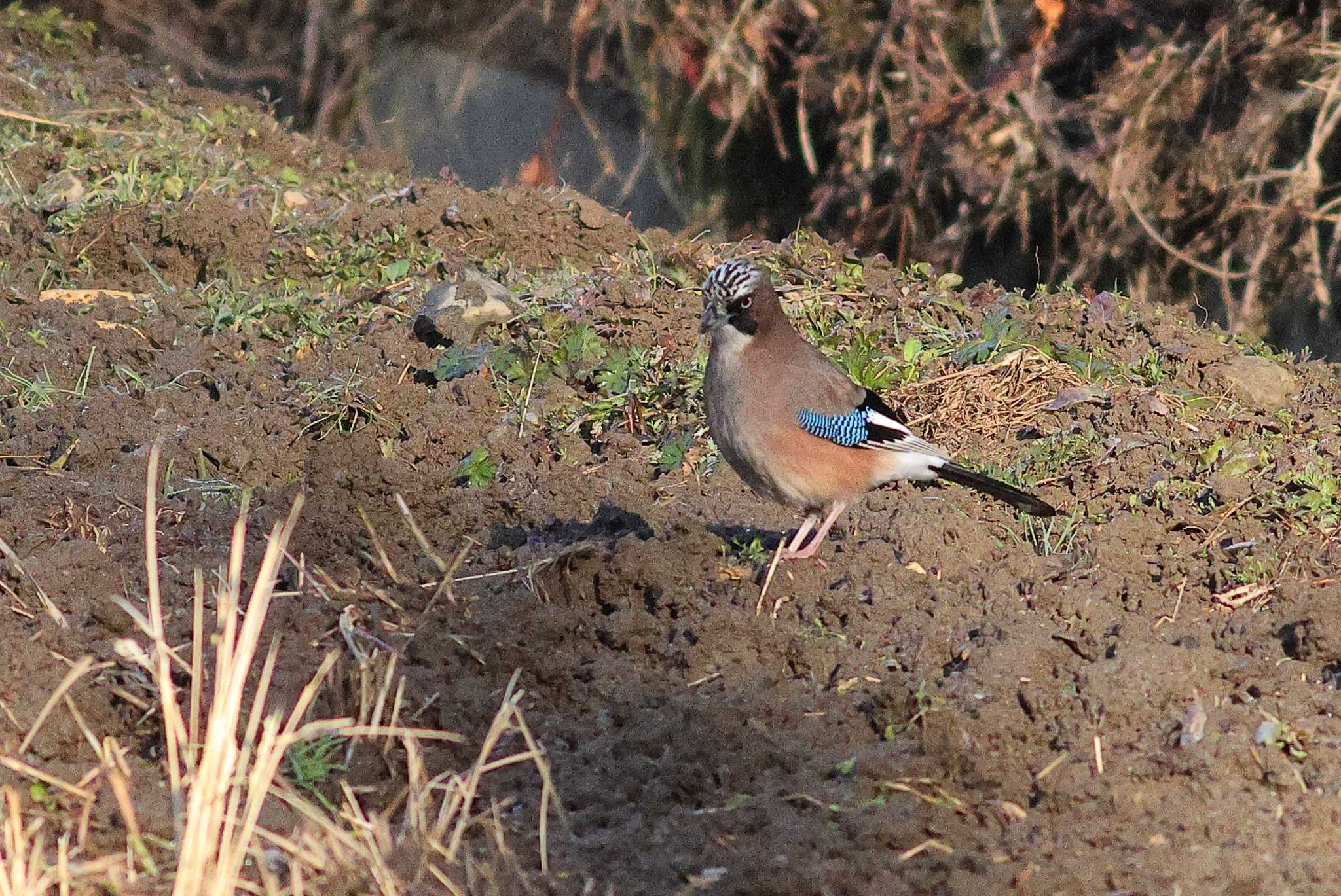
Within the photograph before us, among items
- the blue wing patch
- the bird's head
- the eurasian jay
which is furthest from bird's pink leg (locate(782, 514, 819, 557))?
the bird's head

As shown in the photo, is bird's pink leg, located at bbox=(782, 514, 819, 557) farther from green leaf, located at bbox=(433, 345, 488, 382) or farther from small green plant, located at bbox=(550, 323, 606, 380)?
green leaf, located at bbox=(433, 345, 488, 382)

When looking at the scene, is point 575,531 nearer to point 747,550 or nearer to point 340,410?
point 747,550

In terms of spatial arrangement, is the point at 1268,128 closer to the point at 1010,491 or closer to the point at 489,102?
the point at 1010,491

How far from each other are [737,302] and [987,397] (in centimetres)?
129

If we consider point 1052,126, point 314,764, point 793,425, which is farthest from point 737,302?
point 1052,126

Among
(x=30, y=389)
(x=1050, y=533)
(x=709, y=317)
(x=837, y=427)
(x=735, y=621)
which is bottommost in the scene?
(x=30, y=389)

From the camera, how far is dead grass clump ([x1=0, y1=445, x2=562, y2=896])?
2977mm

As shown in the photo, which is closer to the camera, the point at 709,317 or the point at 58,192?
the point at 709,317

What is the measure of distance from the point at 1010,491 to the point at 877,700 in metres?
1.15

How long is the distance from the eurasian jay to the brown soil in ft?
0.57

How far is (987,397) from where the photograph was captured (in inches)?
225

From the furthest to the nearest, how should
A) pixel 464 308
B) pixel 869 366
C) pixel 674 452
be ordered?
pixel 464 308 < pixel 869 366 < pixel 674 452

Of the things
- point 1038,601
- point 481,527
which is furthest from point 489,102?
point 1038,601

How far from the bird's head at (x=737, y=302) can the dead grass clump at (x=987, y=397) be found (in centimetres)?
97
